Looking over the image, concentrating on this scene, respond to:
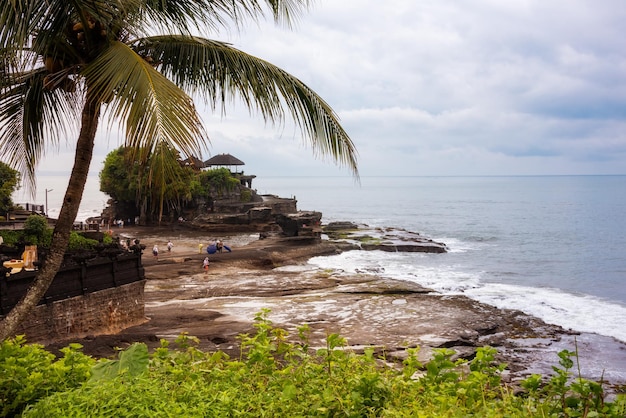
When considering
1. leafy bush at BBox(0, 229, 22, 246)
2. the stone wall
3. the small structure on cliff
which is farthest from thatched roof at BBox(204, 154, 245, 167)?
the stone wall

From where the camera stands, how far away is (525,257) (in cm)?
4678

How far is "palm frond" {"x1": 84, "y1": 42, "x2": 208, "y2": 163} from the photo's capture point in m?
4.07

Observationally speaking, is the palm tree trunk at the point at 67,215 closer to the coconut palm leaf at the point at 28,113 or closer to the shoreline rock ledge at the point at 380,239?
the coconut palm leaf at the point at 28,113

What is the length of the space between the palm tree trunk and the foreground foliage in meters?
0.42

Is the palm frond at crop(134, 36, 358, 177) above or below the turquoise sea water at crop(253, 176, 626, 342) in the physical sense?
above

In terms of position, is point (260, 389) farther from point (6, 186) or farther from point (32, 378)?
point (6, 186)

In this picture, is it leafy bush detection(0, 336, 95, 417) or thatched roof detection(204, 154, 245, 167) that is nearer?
leafy bush detection(0, 336, 95, 417)

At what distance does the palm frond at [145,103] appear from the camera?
4.07 m

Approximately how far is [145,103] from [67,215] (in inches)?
73.2

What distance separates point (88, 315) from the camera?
607 inches

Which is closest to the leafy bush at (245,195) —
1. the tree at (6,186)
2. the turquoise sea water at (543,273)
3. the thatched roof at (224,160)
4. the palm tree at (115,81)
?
the thatched roof at (224,160)

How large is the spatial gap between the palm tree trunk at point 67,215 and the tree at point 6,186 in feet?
103

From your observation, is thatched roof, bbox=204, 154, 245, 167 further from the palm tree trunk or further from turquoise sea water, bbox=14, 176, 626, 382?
the palm tree trunk

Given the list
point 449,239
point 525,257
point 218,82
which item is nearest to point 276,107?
point 218,82
